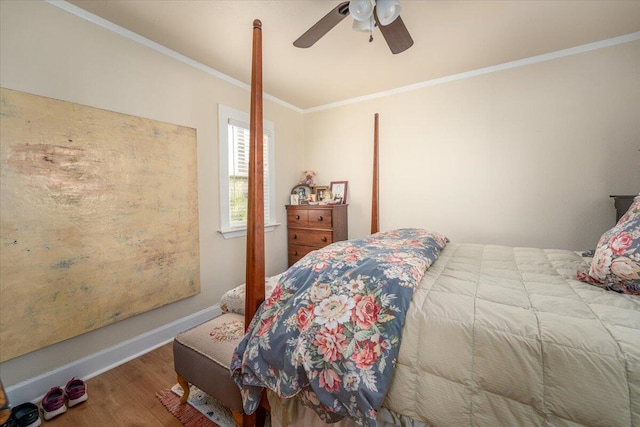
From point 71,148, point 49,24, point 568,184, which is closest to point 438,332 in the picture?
point 71,148

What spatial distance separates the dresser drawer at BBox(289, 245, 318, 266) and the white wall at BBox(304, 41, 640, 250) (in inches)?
30.6

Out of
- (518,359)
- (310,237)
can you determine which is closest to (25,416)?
(518,359)

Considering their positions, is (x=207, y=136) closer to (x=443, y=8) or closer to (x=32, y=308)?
(x=32, y=308)

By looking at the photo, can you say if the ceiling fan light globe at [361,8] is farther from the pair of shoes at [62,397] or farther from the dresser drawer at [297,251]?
the pair of shoes at [62,397]

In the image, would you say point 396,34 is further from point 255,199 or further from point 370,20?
point 255,199

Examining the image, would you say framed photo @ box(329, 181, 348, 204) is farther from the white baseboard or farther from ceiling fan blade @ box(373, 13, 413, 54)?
the white baseboard

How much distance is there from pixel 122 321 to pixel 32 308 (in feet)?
1.77

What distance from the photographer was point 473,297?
1016mm

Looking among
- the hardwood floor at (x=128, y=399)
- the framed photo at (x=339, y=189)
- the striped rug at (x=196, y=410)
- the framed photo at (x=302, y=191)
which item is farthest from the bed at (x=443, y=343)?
the framed photo at (x=302, y=191)

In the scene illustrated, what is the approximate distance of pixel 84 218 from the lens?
1.76 m

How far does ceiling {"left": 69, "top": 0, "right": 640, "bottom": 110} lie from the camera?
5.79 ft

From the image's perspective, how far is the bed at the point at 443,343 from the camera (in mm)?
732

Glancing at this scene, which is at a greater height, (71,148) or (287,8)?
(287,8)

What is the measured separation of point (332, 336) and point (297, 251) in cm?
247
